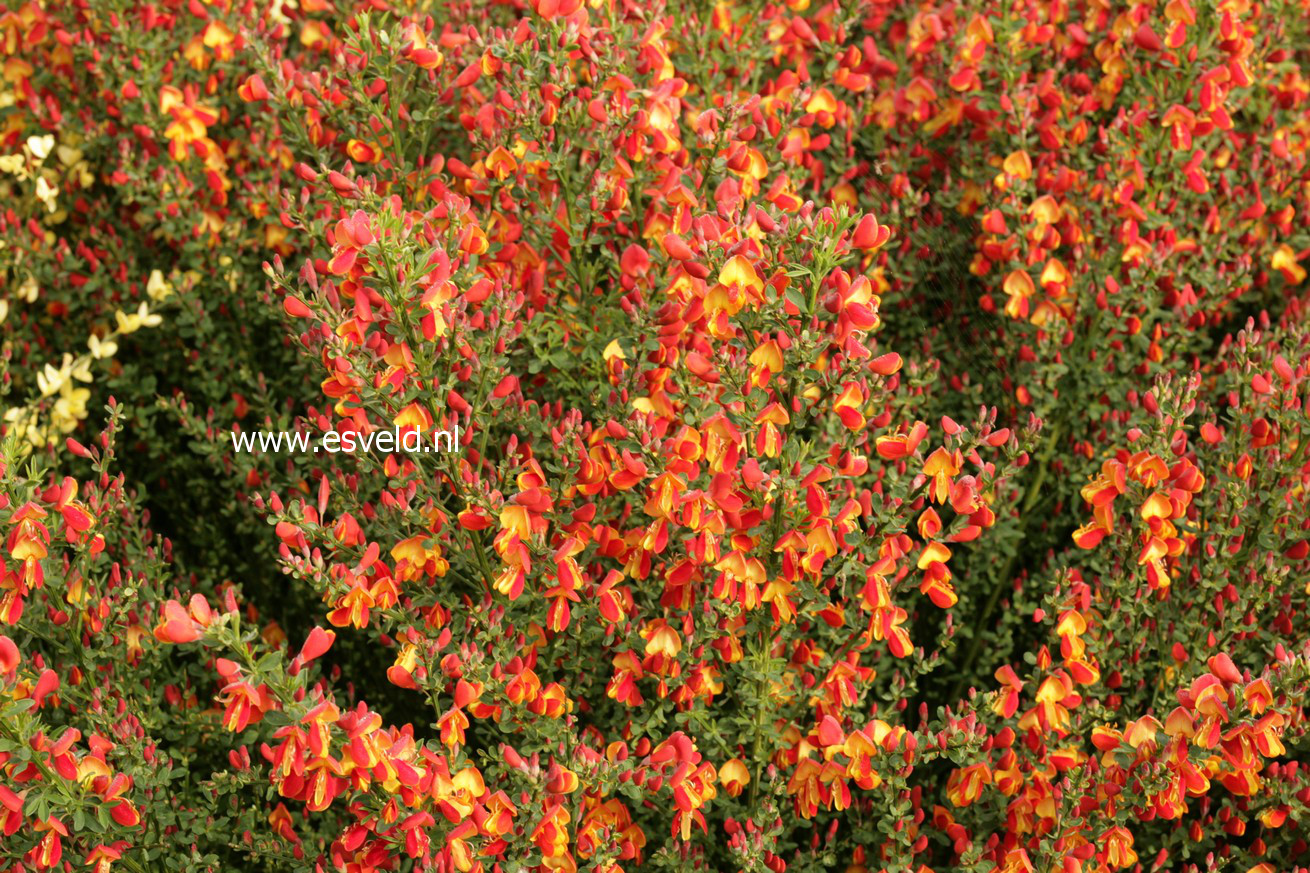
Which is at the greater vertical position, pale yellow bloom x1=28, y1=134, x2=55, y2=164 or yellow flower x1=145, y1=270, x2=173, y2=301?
pale yellow bloom x1=28, y1=134, x2=55, y2=164

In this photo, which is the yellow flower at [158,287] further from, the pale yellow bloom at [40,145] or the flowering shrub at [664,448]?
the pale yellow bloom at [40,145]

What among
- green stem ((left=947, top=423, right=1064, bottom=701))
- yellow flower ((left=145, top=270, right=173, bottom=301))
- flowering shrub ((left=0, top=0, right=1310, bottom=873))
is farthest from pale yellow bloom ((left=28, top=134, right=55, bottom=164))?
green stem ((left=947, top=423, right=1064, bottom=701))

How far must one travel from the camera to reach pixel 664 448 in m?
1.75

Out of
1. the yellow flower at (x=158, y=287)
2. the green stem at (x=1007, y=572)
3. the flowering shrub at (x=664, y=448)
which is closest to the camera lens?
the flowering shrub at (x=664, y=448)

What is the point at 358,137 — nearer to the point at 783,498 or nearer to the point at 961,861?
the point at 783,498

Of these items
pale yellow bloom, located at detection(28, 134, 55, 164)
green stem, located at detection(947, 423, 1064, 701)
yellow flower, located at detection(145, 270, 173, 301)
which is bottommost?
green stem, located at detection(947, 423, 1064, 701)

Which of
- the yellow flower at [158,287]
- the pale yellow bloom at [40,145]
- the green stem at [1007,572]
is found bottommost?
the green stem at [1007,572]

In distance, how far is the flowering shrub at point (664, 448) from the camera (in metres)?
1.72

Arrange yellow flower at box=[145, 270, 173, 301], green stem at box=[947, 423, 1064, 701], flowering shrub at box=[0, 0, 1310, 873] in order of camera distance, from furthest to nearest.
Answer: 1. yellow flower at box=[145, 270, 173, 301]
2. green stem at box=[947, 423, 1064, 701]
3. flowering shrub at box=[0, 0, 1310, 873]

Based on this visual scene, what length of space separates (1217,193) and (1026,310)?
65cm

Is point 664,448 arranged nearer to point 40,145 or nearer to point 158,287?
point 158,287

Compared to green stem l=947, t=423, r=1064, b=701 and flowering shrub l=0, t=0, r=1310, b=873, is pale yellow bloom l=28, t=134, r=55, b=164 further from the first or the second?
green stem l=947, t=423, r=1064, b=701

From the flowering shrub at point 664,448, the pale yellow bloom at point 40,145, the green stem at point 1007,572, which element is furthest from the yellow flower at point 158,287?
the green stem at point 1007,572

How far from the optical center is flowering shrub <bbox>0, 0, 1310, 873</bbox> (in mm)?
1719
